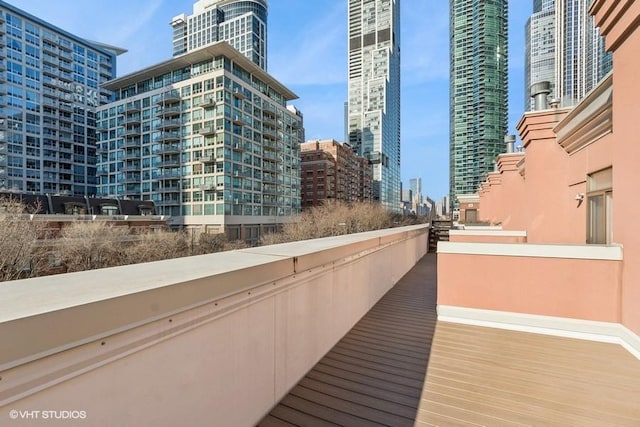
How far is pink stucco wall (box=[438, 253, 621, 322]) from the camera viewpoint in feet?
12.5

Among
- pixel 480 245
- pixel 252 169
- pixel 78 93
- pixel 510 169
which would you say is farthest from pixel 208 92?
pixel 480 245

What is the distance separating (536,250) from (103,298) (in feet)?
16.3

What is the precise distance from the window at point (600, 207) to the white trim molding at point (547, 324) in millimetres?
1419

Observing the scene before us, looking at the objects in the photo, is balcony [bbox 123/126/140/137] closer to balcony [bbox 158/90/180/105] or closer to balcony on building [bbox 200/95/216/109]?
balcony [bbox 158/90/180/105]

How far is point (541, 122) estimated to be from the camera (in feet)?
20.9

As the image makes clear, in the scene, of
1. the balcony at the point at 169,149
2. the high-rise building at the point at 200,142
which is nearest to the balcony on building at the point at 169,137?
the high-rise building at the point at 200,142

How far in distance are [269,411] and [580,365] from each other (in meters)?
3.30

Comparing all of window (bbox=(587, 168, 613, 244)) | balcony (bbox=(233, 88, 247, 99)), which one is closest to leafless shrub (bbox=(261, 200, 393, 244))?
balcony (bbox=(233, 88, 247, 99))

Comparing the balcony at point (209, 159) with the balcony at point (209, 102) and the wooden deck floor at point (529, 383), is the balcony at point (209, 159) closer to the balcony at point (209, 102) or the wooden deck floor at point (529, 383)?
the balcony at point (209, 102)

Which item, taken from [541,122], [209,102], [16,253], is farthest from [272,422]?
[209,102]

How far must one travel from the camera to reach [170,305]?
1.49 meters

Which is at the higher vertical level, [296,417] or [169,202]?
[169,202]

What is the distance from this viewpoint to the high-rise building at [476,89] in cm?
6719

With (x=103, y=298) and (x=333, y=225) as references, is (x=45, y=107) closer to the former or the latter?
(x=333, y=225)
